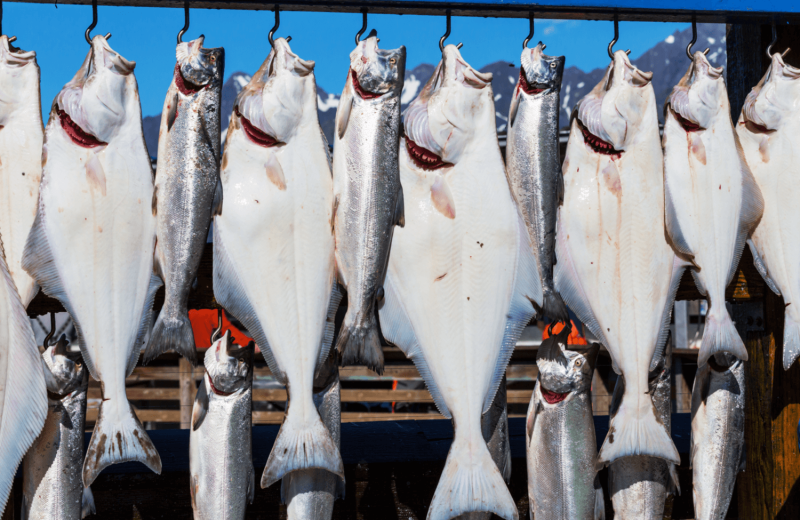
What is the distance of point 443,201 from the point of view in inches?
75.9

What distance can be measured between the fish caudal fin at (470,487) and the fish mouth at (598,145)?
100 cm

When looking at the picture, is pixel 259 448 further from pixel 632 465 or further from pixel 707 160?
pixel 707 160

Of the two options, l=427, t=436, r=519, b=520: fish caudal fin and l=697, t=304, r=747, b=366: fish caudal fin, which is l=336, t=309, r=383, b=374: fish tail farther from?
l=697, t=304, r=747, b=366: fish caudal fin

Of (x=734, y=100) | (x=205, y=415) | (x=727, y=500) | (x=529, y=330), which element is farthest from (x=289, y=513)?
(x=529, y=330)

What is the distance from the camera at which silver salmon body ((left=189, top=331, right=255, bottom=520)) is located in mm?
1920

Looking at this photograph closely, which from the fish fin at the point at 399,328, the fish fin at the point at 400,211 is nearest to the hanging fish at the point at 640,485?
the fish fin at the point at 399,328

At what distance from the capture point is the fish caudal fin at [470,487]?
70.9 inches

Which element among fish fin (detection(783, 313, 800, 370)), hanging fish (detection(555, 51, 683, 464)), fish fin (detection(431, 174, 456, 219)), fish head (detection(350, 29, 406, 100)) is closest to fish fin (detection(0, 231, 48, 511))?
fish head (detection(350, 29, 406, 100))

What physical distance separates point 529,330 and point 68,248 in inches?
382

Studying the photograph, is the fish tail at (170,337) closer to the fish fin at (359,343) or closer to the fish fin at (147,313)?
the fish fin at (147,313)

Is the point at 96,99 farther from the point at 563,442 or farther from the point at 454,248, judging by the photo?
the point at 563,442

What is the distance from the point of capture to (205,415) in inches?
76.7

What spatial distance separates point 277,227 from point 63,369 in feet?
2.69

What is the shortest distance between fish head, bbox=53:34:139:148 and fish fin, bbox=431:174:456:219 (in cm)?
93
